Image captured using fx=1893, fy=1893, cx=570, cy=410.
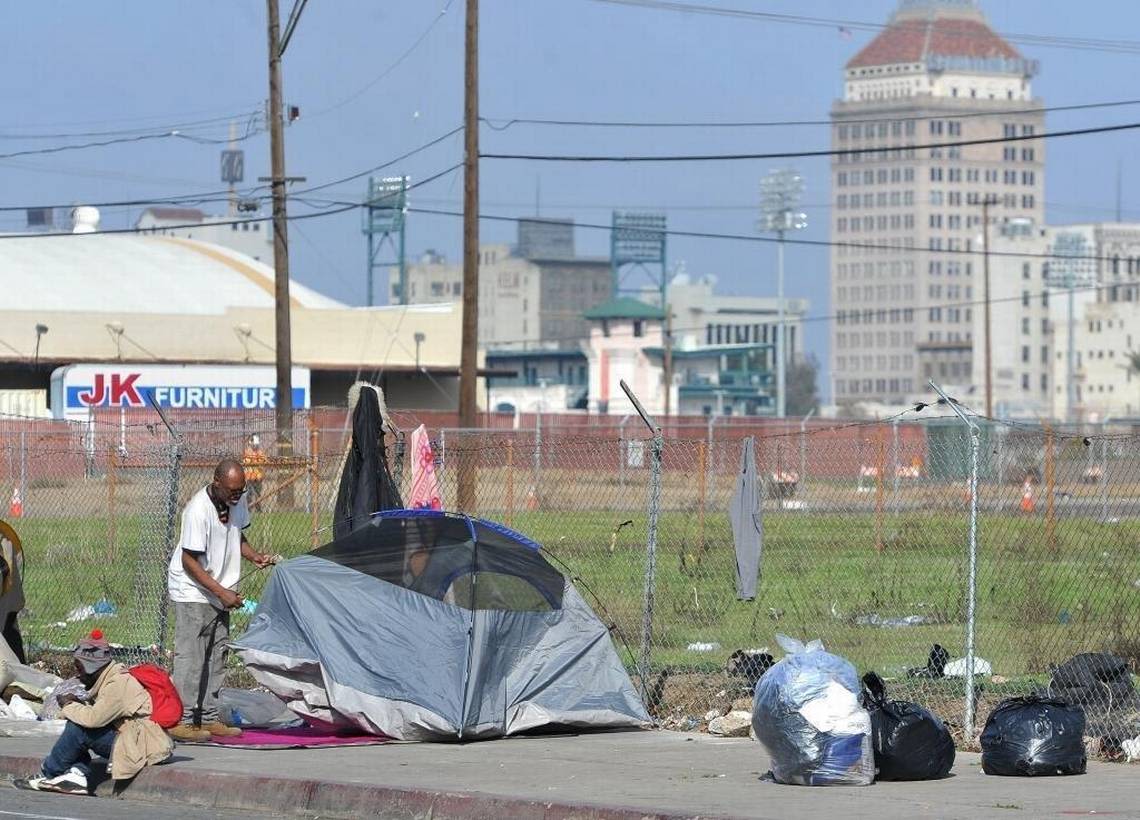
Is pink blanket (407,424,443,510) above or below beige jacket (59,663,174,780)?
above

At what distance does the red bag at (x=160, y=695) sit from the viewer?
1100 cm

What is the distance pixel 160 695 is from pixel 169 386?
139 feet

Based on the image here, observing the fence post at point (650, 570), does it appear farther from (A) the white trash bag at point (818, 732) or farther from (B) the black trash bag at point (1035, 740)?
(B) the black trash bag at point (1035, 740)

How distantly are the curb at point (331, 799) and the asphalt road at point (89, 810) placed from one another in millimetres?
100

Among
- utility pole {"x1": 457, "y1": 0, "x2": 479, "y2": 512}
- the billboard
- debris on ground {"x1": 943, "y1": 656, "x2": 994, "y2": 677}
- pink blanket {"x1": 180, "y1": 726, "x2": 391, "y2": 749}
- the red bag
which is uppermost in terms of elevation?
utility pole {"x1": 457, "y1": 0, "x2": 479, "y2": 512}

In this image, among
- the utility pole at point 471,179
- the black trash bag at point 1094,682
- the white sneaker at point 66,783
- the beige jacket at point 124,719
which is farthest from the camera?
the utility pole at point 471,179

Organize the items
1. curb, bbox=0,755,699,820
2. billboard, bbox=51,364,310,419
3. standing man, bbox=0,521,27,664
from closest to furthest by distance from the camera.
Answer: curb, bbox=0,755,699,820, standing man, bbox=0,521,27,664, billboard, bbox=51,364,310,419

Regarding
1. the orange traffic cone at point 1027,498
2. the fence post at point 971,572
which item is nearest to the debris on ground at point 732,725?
the fence post at point 971,572

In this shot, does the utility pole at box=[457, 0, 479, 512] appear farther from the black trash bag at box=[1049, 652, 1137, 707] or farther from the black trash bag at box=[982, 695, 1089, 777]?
the black trash bag at box=[982, 695, 1089, 777]

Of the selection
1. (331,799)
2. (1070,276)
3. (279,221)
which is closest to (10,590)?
(331,799)

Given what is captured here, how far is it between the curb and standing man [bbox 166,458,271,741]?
44.7 inches

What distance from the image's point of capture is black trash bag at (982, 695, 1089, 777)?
9.97 m

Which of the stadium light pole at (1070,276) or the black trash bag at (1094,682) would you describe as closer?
the black trash bag at (1094,682)

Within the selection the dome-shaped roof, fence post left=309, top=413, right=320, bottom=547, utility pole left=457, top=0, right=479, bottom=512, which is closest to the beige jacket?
fence post left=309, top=413, right=320, bottom=547
